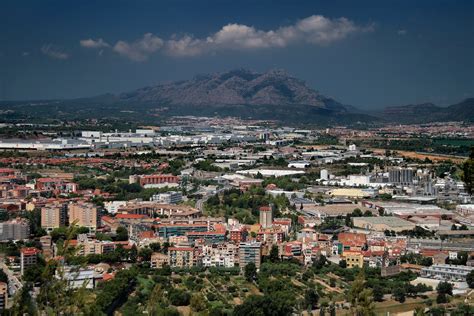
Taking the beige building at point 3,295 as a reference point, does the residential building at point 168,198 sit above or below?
above

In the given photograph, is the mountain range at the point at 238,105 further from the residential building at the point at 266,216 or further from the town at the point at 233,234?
the residential building at the point at 266,216

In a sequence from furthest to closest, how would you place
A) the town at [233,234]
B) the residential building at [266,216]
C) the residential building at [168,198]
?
1. the residential building at [168,198]
2. the residential building at [266,216]
3. the town at [233,234]

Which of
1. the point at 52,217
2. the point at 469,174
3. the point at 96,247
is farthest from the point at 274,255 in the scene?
the point at 469,174

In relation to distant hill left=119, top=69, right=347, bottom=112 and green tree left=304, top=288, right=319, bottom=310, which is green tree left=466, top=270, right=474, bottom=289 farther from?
distant hill left=119, top=69, right=347, bottom=112

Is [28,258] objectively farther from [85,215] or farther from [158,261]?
[85,215]

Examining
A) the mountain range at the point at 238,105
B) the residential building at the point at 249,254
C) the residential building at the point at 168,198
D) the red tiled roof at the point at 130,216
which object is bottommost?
the residential building at the point at 249,254

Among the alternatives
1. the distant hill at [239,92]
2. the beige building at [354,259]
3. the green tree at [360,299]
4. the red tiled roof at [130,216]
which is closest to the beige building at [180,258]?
the beige building at [354,259]

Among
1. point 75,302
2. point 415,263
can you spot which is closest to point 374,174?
point 415,263
